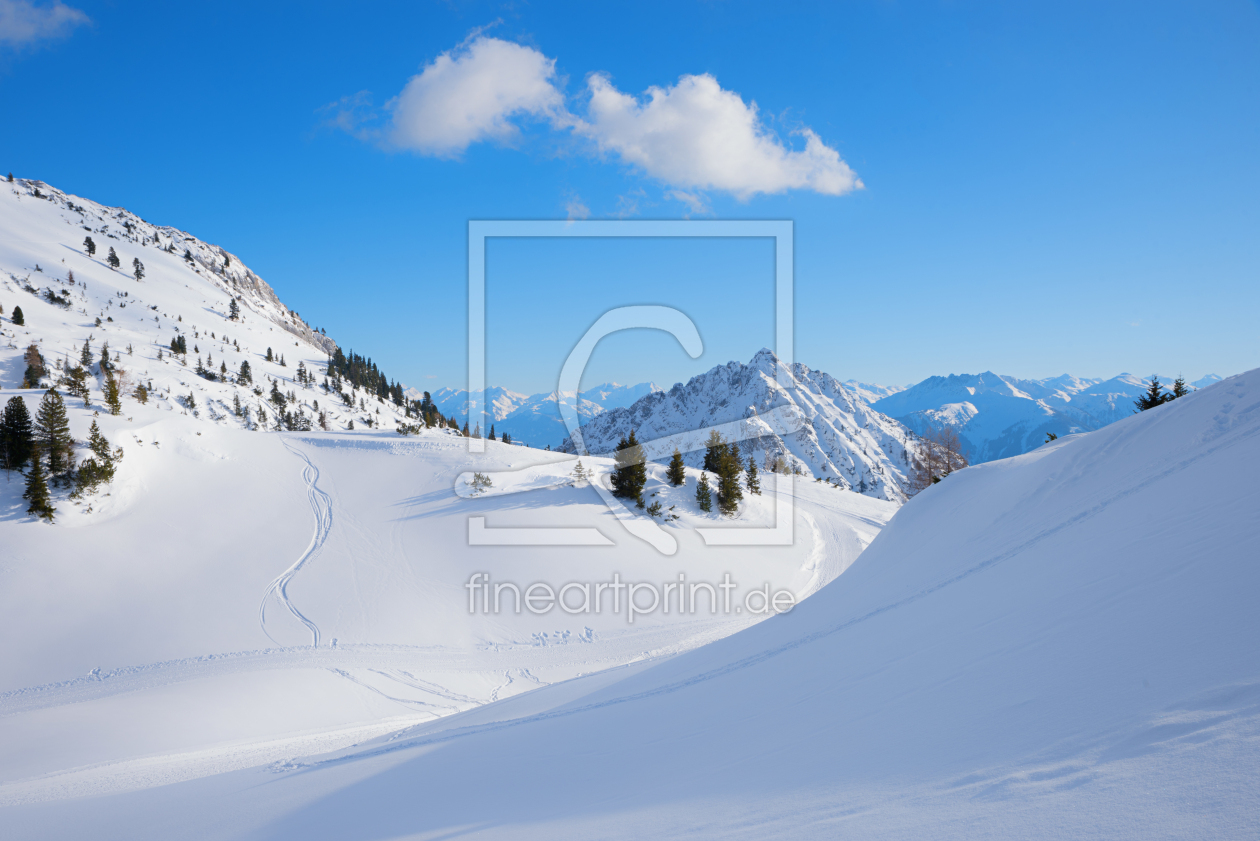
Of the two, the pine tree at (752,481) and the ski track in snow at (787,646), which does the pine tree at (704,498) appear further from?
the ski track in snow at (787,646)

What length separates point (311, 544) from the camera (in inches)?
789

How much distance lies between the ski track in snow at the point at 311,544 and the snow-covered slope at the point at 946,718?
9293 millimetres

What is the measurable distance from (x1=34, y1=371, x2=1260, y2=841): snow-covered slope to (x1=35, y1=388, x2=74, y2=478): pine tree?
17267 mm

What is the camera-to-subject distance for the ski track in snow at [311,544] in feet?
52.6

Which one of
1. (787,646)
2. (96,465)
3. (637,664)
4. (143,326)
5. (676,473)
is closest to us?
(787,646)

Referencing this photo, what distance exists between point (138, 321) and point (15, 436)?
5793cm

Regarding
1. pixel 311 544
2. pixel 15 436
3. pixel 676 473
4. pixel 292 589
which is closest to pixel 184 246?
pixel 15 436

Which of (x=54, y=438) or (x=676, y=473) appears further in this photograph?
(x=676, y=473)

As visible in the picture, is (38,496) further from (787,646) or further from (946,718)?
(946,718)

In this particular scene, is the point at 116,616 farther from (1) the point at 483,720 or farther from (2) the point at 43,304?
(2) the point at 43,304

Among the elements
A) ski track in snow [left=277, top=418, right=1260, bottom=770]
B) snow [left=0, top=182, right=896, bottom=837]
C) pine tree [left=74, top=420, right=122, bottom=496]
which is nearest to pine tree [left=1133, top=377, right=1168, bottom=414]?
snow [left=0, top=182, right=896, bottom=837]

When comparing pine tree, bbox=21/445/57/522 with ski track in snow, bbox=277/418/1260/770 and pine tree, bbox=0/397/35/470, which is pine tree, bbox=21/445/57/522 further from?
ski track in snow, bbox=277/418/1260/770

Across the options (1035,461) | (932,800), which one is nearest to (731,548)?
(1035,461)

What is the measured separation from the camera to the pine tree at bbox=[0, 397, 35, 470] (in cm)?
1817
